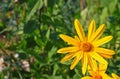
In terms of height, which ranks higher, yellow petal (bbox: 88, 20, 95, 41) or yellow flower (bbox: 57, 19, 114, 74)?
yellow petal (bbox: 88, 20, 95, 41)

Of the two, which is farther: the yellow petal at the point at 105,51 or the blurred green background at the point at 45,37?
the blurred green background at the point at 45,37

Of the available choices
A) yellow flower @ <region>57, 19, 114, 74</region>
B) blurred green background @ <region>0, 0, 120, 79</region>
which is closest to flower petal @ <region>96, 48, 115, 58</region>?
yellow flower @ <region>57, 19, 114, 74</region>

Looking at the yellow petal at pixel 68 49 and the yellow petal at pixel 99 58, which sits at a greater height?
the yellow petal at pixel 68 49

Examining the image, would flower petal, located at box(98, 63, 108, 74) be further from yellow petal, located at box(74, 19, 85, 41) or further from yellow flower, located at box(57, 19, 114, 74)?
yellow petal, located at box(74, 19, 85, 41)

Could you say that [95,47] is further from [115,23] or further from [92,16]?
[92,16]

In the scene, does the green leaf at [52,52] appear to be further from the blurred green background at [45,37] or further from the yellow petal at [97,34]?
the yellow petal at [97,34]

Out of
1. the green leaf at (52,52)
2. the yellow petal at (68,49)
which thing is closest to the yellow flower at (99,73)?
the yellow petal at (68,49)

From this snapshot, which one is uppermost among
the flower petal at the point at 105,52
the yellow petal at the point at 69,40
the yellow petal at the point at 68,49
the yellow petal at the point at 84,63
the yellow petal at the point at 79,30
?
the yellow petal at the point at 79,30

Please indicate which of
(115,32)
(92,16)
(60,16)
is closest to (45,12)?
(60,16)

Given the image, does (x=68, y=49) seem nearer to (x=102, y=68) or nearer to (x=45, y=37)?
(x=102, y=68)
